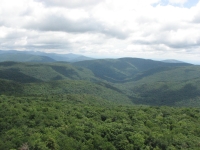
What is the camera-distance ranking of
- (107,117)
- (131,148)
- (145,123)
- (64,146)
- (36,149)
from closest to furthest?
(36,149)
(64,146)
(131,148)
(145,123)
(107,117)

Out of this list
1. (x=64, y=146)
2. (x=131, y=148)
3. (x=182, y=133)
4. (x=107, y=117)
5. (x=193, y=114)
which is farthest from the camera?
(x=193, y=114)

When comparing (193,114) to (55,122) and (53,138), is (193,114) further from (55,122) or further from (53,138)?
(53,138)

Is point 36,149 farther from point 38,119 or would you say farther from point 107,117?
point 107,117

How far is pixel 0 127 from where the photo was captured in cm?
6184

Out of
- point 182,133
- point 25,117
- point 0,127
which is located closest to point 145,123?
point 182,133

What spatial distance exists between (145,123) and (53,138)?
123 feet

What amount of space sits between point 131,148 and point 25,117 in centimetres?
3698

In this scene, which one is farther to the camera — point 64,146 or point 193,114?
point 193,114

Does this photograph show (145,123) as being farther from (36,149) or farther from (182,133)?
(36,149)

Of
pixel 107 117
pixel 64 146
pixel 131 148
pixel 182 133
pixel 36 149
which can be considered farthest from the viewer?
pixel 107 117

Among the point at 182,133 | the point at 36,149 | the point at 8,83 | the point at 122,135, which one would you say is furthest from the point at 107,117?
the point at 8,83

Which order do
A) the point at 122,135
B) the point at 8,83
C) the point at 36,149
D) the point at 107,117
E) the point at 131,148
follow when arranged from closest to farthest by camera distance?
the point at 36,149, the point at 131,148, the point at 122,135, the point at 107,117, the point at 8,83

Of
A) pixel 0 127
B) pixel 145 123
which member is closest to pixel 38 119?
pixel 0 127

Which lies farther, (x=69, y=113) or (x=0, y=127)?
(x=69, y=113)
